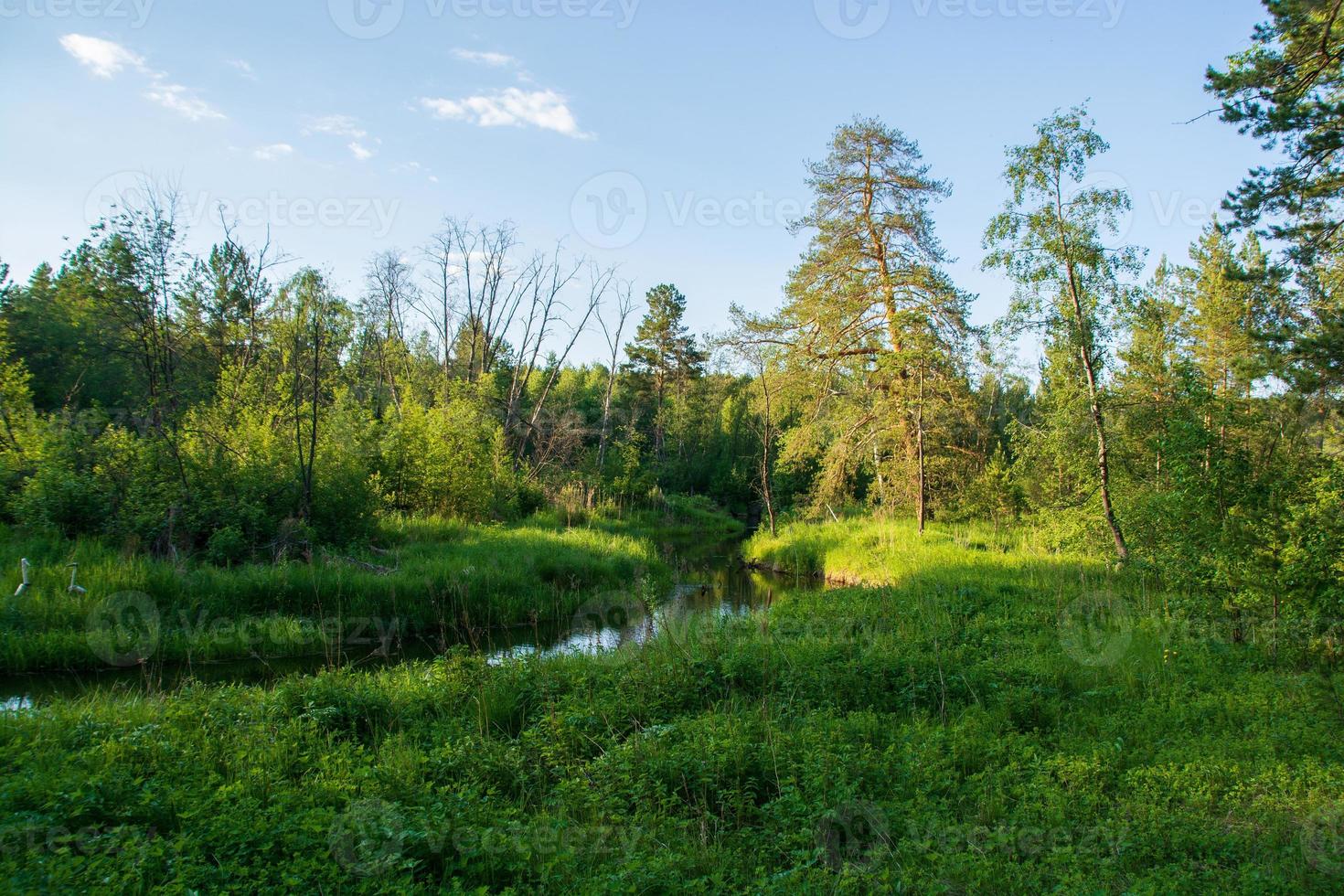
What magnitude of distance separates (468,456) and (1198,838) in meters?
18.7

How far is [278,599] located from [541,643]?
4453mm

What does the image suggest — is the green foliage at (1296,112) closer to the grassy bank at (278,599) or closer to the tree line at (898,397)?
the tree line at (898,397)

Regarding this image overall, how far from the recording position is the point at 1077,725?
6340mm

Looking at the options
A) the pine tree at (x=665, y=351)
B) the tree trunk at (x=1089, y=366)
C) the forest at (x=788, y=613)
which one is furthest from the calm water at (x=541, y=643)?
the pine tree at (x=665, y=351)

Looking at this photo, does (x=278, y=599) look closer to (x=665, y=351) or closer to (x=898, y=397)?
(x=898, y=397)

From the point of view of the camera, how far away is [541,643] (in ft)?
38.5

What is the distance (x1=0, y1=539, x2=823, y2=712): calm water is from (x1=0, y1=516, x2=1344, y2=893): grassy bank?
4.37 ft

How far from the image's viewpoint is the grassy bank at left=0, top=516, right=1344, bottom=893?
12.2 ft

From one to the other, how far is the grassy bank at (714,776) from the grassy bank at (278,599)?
91.4 inches

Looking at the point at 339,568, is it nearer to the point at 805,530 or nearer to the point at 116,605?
the point at 116,605

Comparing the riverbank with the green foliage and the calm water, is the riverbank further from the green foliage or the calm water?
the green foliage

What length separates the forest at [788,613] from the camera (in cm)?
406

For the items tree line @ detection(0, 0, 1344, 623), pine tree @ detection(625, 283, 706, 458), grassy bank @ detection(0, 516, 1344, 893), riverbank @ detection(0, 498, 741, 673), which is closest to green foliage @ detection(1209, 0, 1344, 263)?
tree line @ detection(0, 0, 1344, 623)

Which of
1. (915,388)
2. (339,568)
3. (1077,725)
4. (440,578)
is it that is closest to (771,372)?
(915,388)
